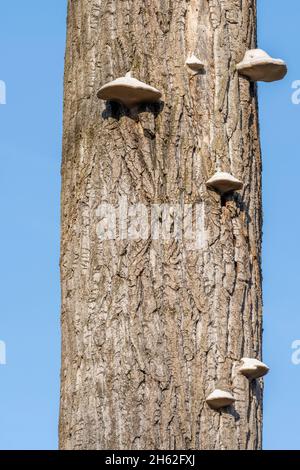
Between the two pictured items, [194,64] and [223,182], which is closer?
[223,182]

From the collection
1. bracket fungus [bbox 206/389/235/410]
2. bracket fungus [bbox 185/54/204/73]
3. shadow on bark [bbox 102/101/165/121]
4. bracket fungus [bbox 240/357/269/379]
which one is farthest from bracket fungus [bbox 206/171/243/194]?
bracket fungus [bbox 206/389/235/410]

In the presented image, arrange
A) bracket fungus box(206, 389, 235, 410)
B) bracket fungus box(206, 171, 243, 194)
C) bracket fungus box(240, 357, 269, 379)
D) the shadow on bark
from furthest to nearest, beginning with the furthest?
the shadow on bark → bracket fungus box(206, 171, 243, 194) → bracket fungus box(240, 357, 269, 379) → bracket fungus box(206, 389, 235, 410)

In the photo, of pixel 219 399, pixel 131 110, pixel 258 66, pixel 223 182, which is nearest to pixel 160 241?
pixel 223 182

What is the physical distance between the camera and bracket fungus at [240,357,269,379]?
7.12 metres

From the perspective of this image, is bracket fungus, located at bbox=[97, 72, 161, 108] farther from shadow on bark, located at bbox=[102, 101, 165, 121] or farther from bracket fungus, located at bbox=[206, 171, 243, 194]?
bracket fungus, located at bbox=[206, 171, 243, 194]

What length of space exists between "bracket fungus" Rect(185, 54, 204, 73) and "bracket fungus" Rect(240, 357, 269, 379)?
50.5 inches

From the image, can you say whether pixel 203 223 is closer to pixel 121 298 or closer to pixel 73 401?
pixel 121 298

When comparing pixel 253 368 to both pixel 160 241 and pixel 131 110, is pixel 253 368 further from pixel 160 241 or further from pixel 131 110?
pixel 131 110

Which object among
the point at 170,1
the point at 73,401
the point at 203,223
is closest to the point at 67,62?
the point at 170,1

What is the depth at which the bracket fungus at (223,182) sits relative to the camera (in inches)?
286

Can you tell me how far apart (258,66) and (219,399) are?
4.97ft

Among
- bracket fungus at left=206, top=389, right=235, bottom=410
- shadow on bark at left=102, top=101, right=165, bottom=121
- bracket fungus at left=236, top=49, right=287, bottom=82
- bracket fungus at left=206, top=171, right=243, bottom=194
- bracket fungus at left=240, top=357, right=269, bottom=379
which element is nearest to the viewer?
bracket fungus at left=206, top=389, right=235, bottom=410

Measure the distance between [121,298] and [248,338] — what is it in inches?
22.0

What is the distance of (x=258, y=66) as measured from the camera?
7.57 metres
